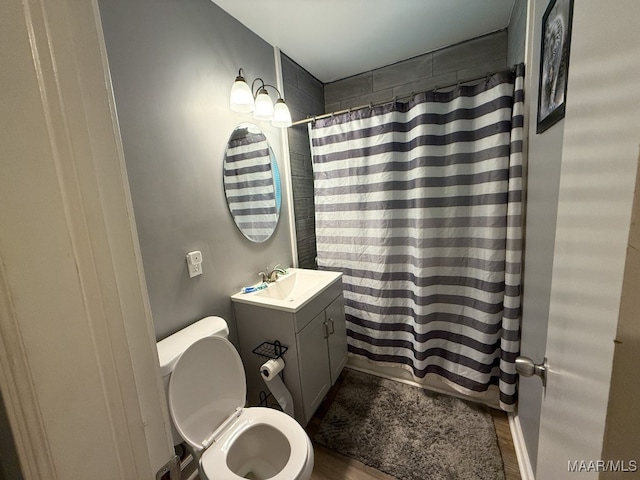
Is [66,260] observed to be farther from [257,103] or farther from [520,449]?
[520,449]

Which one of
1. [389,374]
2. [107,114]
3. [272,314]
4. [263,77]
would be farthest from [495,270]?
[263,77]

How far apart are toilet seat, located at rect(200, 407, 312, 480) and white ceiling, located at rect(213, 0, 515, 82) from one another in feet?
7.21

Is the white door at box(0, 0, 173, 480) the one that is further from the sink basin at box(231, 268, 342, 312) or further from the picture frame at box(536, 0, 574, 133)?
the picture frame at box(536, 0, 574, 133)

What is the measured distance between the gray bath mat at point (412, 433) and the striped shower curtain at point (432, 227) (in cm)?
17

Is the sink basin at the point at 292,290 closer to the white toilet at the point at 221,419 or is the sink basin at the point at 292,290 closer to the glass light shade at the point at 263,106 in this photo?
the white toilet at the point at 221,419

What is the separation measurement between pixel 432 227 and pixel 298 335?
1.07 meters

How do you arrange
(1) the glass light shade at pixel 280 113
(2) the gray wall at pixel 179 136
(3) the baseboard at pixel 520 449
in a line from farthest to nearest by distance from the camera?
(1) the glass light shade at pixel 280 113, (3) the baseboard at pixel 520 449, (2) the gray wall at pixel 179 136

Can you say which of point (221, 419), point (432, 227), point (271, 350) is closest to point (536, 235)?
point (432, 227)

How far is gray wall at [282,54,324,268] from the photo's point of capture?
1.97 m

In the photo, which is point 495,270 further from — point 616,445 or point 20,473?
point 20,473

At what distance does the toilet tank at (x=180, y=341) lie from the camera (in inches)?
39.2

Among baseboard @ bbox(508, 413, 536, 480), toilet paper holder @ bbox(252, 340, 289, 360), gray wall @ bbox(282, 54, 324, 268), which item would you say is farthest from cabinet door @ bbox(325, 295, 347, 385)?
baseboard @ bbox(508, 413, 536, 480)

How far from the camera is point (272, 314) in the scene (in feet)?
4.54

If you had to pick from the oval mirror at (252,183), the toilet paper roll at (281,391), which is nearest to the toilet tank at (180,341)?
the toilet paper roll at (281,391)
